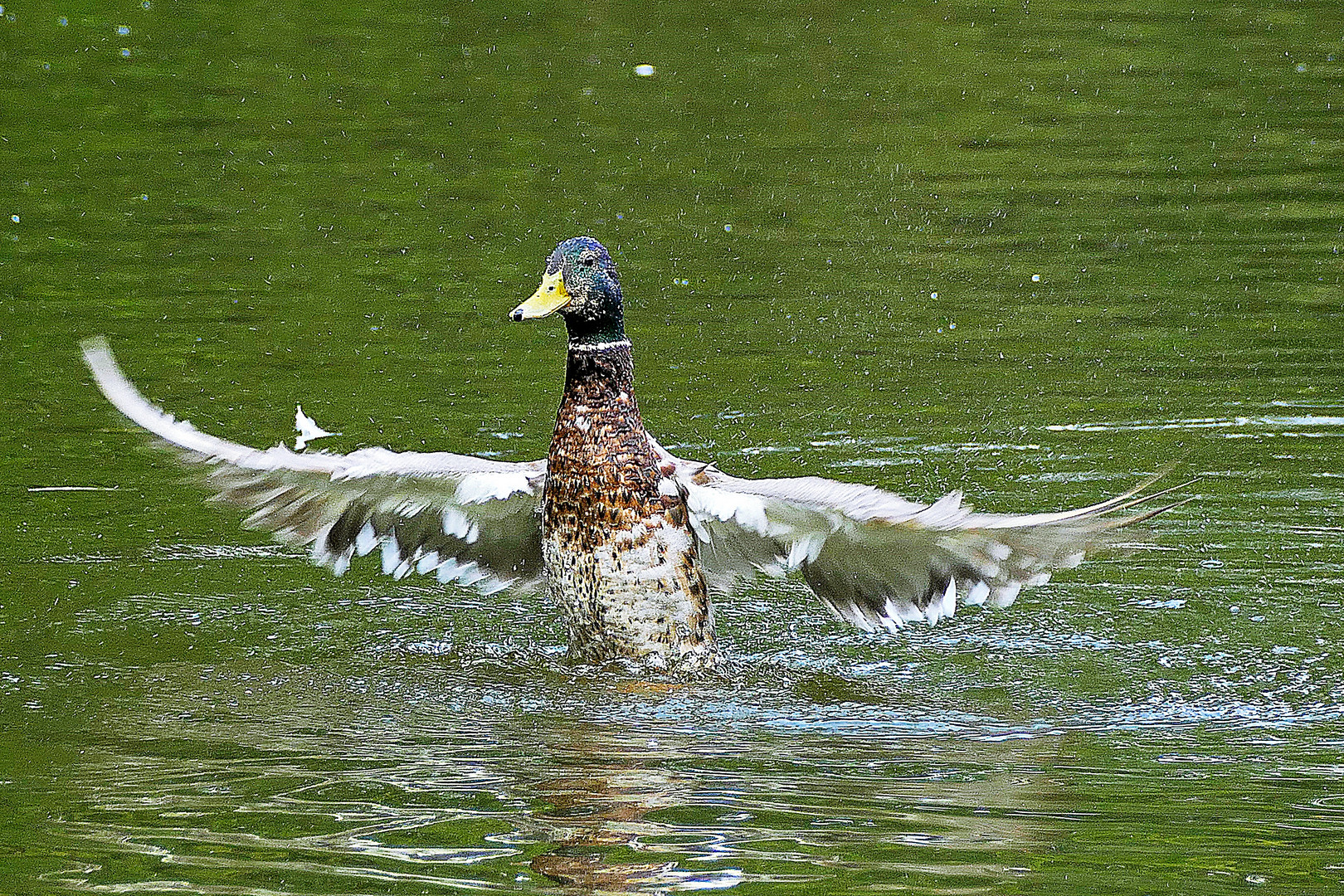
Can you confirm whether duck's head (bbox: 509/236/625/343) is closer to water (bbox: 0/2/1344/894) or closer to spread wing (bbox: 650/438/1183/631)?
spread wing (bbox: 650/438/1183/631)

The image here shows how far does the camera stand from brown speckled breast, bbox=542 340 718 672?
7270 millimetres

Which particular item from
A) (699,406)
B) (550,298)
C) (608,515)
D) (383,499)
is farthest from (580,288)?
(699,406)

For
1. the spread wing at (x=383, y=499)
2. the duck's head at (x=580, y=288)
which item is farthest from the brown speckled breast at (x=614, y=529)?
the spread wing at (x=383, y=499)

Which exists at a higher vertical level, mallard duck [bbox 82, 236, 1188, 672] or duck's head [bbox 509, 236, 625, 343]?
duck's head [bbox 509, 236, 625, 343]

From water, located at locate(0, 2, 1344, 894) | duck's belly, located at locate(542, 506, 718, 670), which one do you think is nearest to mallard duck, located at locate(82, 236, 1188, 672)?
duck's belly, located at locate(542, 506, 718, 670)

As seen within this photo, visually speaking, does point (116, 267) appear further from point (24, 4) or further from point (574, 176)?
point (24, 4)

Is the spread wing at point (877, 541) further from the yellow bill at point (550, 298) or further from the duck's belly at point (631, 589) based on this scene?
the yellow bill at point (550, 298)

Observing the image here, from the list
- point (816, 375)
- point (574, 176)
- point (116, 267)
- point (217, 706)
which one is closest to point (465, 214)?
point (574, 176)

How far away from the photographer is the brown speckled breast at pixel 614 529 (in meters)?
7.27

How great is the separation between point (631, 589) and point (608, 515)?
0.28 metres

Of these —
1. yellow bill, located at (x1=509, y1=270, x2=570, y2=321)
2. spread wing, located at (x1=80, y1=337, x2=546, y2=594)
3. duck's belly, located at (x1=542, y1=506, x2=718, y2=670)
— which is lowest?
duck's belly, located at (x1=542, y1=506, x2=718, y2=670)

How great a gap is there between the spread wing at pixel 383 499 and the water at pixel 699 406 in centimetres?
34

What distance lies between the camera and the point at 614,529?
23.8 ft

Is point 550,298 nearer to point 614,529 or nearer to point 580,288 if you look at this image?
point 580,288
